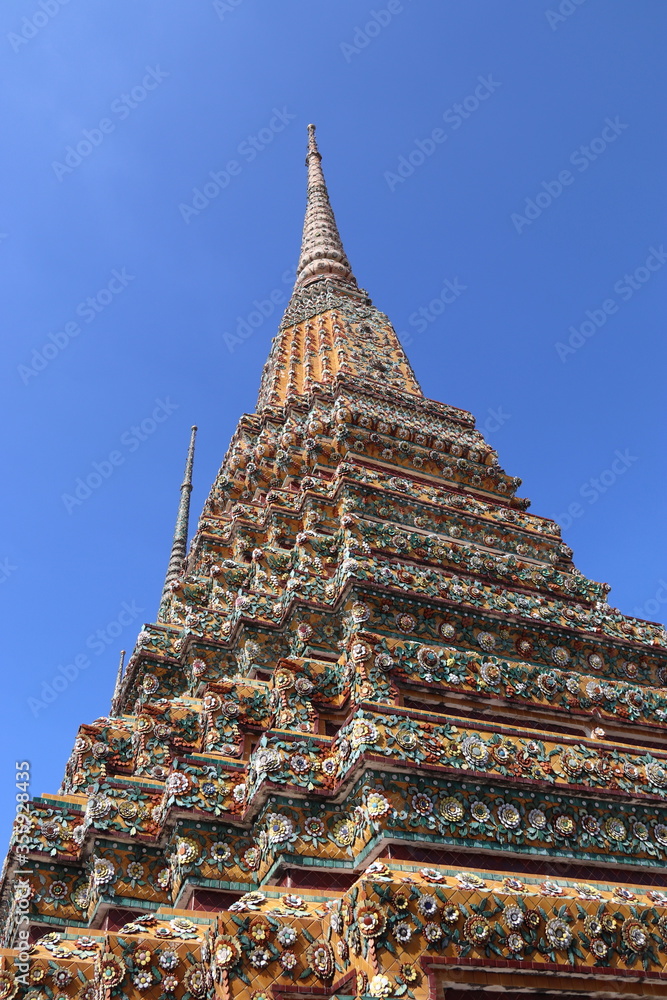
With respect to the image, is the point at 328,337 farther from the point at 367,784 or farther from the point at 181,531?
the point at 367,784

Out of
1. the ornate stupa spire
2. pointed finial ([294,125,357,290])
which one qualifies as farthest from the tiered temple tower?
pointed finial ([294,125,357,290])

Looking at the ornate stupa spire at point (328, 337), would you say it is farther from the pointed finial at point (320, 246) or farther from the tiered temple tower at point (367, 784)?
the tiered temple tower at point (367, 784)

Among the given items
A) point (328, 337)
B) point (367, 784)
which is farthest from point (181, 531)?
point (367, 784)

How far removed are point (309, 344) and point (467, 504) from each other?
8495 mm

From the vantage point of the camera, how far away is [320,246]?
78.2 ft

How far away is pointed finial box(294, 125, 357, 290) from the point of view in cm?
2308

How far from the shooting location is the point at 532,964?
4582mm

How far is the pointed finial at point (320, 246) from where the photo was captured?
23.1 m

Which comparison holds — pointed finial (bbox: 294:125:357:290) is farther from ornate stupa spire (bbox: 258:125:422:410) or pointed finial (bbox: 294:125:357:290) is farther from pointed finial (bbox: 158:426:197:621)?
pointed finial (bbox: 158:426:197:621)

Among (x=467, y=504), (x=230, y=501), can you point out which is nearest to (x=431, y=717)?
(x=467, y=504)

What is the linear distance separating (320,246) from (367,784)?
2043 cm

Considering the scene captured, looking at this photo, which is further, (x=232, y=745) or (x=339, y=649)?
(x=339, y=649)

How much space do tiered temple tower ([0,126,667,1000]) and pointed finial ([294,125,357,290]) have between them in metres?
12.2

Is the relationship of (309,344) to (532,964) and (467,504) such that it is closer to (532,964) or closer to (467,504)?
(467,504)
